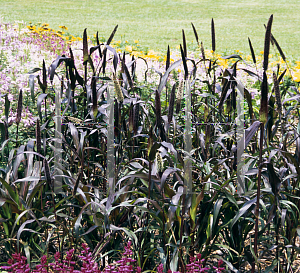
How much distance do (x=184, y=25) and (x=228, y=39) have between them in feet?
11.7

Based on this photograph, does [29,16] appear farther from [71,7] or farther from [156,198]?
[156,198]

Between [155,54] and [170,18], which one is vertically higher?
[170,18]

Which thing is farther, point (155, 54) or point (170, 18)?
point (170, 18)

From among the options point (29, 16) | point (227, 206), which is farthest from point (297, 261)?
point (29, 16)

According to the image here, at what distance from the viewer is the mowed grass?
12.9 meters

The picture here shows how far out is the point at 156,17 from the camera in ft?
59.7

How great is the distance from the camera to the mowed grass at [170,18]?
509 inches

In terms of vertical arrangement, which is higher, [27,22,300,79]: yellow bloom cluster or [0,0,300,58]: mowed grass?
[0,0,300,58]: mowed grass

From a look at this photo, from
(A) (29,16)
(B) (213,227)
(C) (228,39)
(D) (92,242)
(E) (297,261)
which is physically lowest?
(E) (297,261)

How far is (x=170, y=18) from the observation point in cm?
1802

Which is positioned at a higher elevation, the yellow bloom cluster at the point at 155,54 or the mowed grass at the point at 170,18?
the mowed grass at the point at 170,18

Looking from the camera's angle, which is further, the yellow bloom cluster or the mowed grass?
the mowed grass

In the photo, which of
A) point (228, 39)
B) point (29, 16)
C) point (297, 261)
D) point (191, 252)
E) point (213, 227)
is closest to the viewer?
point (213, 227)

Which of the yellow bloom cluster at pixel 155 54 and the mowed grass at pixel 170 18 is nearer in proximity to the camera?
the yellow bloom cluster at pixel 155 54
